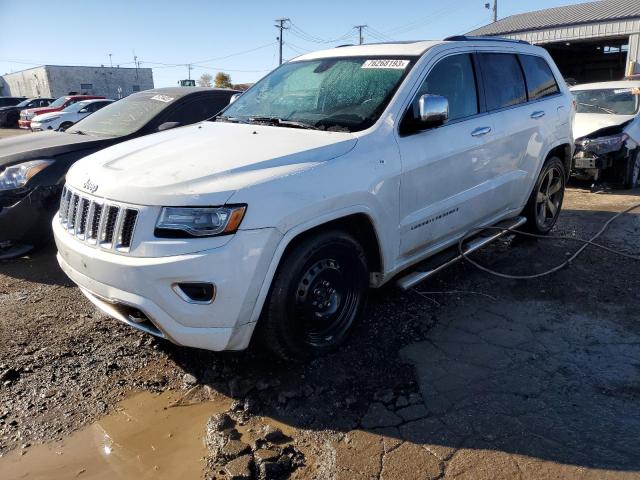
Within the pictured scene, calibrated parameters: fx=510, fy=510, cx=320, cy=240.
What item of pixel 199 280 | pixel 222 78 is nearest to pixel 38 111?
pixel 199 280

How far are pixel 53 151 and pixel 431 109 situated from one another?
368cm

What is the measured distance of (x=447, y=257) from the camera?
13.3 feet

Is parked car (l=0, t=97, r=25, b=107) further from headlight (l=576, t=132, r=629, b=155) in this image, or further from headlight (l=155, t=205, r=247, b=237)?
headlight (l=155, t=205, r=247, b=237)

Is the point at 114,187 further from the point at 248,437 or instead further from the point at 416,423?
the point at 416,423

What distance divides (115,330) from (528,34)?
1083 inches

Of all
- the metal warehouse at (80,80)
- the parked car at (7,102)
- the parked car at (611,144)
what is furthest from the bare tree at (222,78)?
the parked car at (611,144)

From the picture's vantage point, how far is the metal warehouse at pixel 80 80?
6153 cm

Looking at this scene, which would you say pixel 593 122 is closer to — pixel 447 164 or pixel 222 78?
pixel 447 164

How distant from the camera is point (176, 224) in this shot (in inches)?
102

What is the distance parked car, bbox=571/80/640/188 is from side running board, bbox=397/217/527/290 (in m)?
3.96

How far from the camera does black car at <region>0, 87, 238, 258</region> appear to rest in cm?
468

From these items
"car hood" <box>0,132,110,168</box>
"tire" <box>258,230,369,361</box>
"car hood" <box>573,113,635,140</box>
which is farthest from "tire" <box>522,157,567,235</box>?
"car hood" <box>0,132,110,168</box>

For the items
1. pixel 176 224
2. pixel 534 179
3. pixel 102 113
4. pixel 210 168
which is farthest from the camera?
pixel 102 113

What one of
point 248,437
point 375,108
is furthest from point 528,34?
point 248,437
